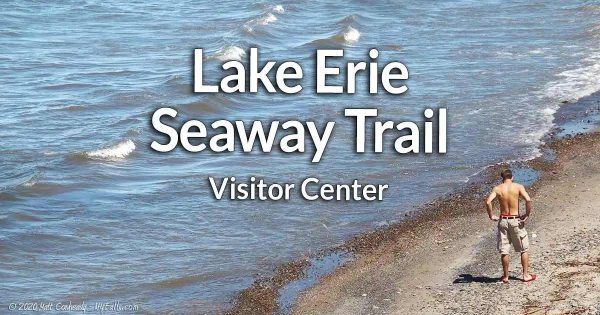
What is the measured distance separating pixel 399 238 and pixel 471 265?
8.55ft

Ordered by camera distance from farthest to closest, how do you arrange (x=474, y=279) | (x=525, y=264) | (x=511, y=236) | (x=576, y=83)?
1. (x=576, y=83)
2. (x=474, y=279)
3. (x=525, y=264)
4. (x=511, y=236)

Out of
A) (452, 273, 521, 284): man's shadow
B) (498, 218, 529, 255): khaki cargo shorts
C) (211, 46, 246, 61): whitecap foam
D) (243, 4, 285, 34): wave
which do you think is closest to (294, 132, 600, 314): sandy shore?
(452, 273, 521, 284): man's shadow

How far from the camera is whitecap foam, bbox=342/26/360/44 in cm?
4412

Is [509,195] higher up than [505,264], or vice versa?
[509,195]

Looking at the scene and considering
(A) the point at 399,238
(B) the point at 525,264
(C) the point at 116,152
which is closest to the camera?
(B) the point at 525,264

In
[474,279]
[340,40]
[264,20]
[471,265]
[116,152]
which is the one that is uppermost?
[264,20]

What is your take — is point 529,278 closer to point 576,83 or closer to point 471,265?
point 471,265

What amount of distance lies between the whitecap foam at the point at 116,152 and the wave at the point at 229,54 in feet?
37.5

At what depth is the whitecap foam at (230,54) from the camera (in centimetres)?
4031

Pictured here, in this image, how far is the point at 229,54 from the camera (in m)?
40.8

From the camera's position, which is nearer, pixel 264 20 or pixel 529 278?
pixel 529 278

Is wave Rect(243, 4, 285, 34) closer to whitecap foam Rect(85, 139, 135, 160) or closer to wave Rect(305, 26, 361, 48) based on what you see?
wave Rect(305, 26, 361, 48)

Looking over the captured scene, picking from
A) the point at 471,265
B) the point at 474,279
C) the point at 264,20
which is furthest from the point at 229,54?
the point at 474,279

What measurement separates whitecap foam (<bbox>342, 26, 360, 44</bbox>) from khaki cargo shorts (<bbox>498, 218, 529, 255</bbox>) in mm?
26473
